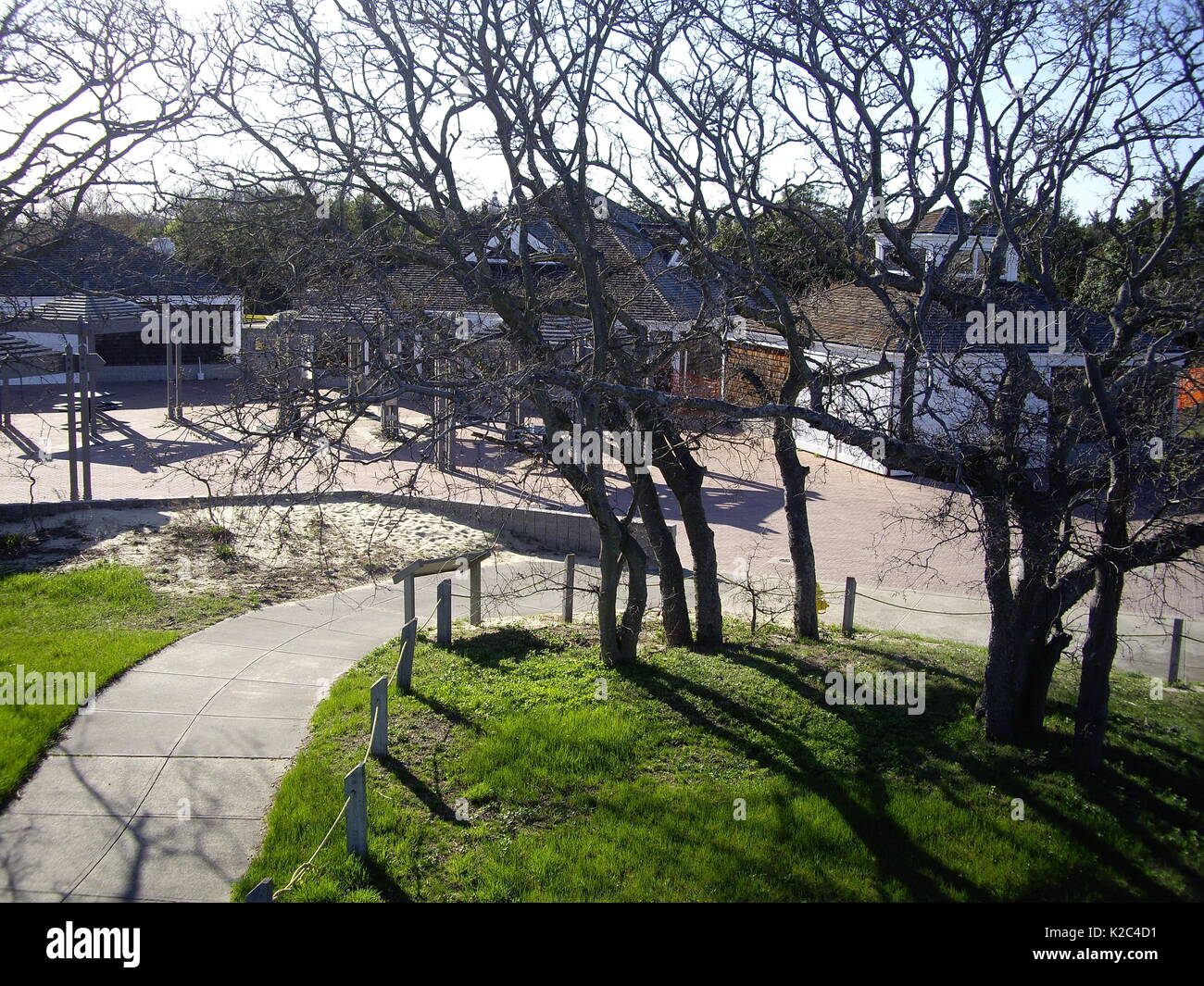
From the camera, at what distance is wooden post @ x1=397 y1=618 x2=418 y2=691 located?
9289 millimetres

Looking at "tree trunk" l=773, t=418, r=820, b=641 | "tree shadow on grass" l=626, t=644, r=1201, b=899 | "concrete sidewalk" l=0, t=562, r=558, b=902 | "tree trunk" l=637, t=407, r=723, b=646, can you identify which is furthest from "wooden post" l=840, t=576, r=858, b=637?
"concrete sidewalk" l=0, t=562, r=558, b=902

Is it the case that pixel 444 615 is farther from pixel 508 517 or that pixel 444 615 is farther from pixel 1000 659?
pixel 1000 659

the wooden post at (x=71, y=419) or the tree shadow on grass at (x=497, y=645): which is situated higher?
the wooden post at (x=71, y=419)

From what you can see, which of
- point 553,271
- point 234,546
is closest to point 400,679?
point 234,546

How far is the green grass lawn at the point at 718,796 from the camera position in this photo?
631cm

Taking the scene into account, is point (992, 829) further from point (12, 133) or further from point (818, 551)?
point (12, 133)

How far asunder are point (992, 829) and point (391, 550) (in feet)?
34.5

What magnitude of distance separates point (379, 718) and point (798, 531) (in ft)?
18.8

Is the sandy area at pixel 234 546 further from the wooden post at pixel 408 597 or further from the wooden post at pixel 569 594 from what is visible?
the wooden post at pixel 569 594

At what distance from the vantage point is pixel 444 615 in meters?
10.9

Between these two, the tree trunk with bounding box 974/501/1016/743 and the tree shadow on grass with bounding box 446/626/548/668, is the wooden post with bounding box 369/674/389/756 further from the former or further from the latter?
the tree trunk with bounding box 974/501/1016/743

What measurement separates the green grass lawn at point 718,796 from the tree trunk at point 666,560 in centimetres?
120

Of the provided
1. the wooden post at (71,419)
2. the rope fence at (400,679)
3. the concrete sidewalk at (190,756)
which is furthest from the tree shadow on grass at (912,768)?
the wooden post at (71,419)
